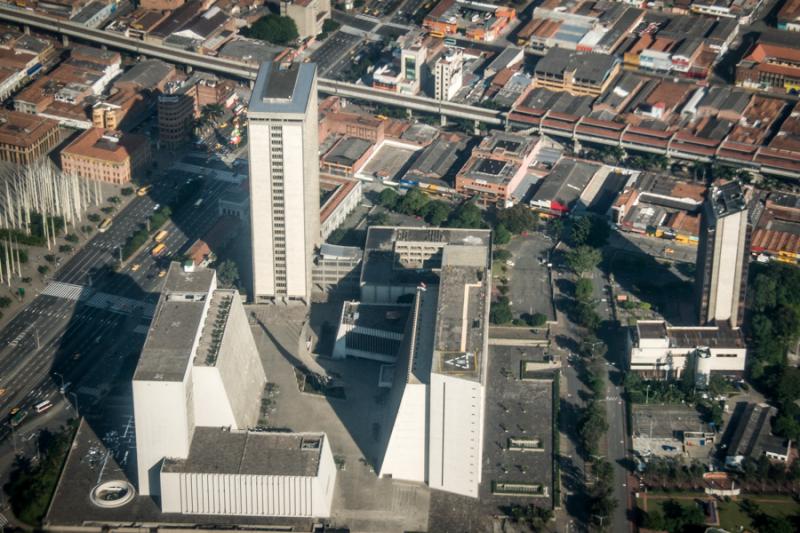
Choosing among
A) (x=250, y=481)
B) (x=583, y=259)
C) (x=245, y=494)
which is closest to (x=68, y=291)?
(x=245, y=494)

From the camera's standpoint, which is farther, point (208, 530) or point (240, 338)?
point (240, 338)

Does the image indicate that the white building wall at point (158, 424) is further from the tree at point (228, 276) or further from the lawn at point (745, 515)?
the lawn at point (745, 515)

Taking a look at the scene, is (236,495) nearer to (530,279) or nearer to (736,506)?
(736,506)

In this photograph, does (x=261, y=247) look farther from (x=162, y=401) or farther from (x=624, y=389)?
(x=624, y=389)

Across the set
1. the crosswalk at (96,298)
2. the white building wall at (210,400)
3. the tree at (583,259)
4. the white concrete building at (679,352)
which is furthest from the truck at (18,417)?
the tree at (583,259)

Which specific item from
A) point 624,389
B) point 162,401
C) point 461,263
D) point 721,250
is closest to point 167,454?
point 162,401

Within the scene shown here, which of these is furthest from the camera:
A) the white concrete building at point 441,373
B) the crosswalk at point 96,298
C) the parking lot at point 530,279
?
the parking lot at point 530,279
